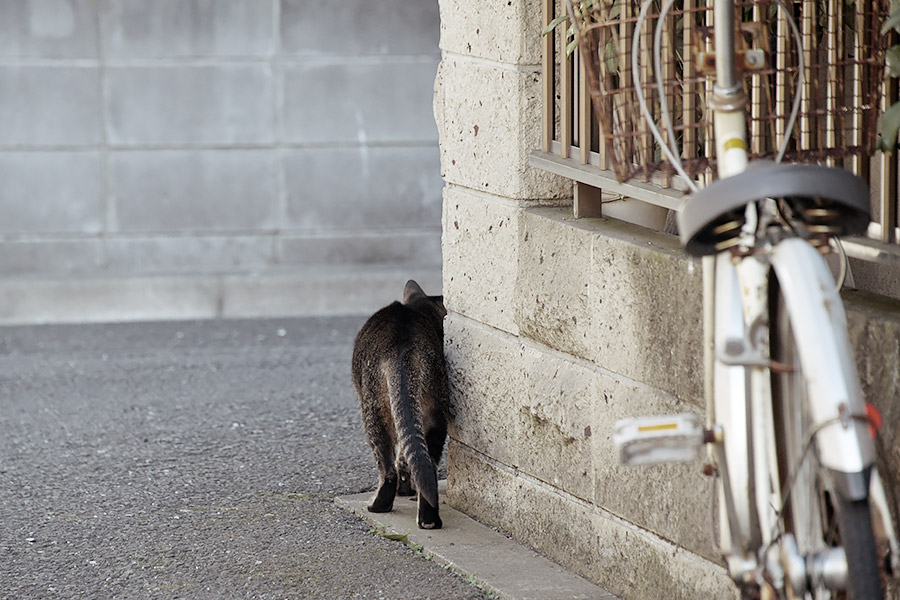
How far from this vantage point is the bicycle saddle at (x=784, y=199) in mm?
2061

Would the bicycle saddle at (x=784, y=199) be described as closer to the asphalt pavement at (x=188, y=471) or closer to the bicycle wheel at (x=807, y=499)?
the bicycle wheel at (x=807, y=499)

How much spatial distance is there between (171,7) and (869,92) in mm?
6228

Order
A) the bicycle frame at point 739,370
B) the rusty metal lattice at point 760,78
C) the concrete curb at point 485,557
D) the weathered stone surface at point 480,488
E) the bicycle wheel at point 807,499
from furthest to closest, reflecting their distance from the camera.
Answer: the weathered stone surface at point 480,488, the concrete curb at point 485,557, the rusty metal lattice at point 760,78, the bicycle frame at point 739,370, the bicycle wheel at point 807,499

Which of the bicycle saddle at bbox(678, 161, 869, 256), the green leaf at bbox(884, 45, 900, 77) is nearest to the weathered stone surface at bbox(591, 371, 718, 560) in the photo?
the green leaf at bbox(884, 45, 900, 77)

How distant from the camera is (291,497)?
4.69m

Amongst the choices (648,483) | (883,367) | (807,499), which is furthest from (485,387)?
(807,499)

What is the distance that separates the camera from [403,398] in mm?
4191

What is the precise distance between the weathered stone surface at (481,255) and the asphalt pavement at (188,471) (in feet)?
2.66

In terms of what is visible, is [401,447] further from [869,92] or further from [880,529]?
[880,529]

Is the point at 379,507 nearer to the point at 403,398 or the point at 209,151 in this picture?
the point at 403,398

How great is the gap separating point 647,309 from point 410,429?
1.05 metres

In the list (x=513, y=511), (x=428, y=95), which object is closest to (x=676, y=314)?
(x=513, y=511)

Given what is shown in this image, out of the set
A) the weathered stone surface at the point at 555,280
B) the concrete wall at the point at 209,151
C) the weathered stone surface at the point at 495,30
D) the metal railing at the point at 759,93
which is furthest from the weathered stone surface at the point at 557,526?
the concrete wall at the point at 209,151

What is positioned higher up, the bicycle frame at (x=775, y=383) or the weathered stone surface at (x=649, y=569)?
the bicycle frame at (x=775, y=383)
